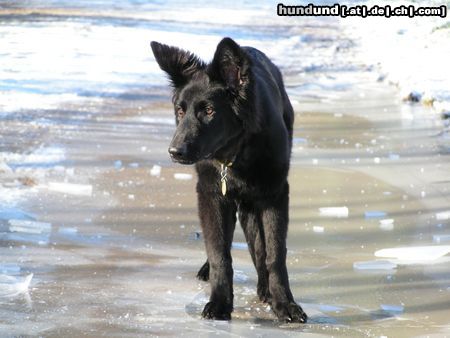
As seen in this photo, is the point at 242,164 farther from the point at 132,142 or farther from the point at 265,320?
the point at 132,142

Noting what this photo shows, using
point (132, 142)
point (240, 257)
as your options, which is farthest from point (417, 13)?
point (240, 257)

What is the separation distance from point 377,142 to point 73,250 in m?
5.68

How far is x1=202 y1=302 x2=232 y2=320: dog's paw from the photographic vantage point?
6.25 metres

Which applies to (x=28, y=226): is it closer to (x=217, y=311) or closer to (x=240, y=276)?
(x=240, y=276)

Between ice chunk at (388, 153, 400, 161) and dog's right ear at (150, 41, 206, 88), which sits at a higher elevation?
dog's right ear at (150, 41, 206, 88)

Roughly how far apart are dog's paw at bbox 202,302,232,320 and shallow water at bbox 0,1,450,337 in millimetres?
80

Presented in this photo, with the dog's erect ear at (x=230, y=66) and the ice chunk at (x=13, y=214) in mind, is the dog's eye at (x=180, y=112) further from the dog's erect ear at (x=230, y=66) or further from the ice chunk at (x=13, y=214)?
the ice chunk at (x=13, y=214)

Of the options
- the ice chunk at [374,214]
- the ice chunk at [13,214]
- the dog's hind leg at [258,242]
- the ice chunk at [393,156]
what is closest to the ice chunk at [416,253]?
the ice chunk at [374,214]

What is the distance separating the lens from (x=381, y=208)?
30.3 ft

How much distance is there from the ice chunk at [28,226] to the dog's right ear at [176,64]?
8.11 ft

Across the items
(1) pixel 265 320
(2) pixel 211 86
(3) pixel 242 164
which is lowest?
(1) pixel 265 320

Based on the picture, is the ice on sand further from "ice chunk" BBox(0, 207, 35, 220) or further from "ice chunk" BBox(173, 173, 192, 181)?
"ice chunk" BBox(173, 173, 192, 181)

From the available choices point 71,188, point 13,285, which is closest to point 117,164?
point 71,188

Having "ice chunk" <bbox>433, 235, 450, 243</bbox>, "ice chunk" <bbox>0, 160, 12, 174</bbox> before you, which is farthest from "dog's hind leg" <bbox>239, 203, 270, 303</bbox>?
"ice chunk" <bbox>0, 160, 12, 174</bbox>
